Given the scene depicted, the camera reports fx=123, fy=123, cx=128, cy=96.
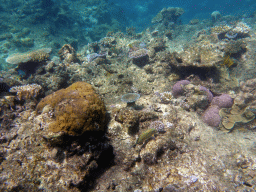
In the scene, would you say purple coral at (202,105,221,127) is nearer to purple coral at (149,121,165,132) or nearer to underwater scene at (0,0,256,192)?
underwater scene at (0,0,256,192)

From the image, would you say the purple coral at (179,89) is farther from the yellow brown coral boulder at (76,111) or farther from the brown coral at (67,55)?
the brown coral at (67,55)

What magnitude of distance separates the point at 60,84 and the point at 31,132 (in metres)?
3.35

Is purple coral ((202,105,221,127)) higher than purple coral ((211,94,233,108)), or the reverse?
purple coral ((211,94,233,108))

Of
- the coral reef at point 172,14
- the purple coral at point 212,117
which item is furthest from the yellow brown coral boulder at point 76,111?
the coral reef at point 172,14

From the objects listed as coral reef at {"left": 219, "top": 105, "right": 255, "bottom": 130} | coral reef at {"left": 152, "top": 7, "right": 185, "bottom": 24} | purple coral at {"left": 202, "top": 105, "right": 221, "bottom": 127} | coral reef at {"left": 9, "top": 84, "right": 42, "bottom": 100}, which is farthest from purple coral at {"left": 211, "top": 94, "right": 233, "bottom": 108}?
coral reef at {"left": 152, "top": 7, "right": 185, "bottom": 24}

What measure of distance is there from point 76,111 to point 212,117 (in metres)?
4.81

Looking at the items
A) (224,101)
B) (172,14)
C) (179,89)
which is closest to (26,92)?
(179,89)

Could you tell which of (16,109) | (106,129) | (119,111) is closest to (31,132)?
(16,109)

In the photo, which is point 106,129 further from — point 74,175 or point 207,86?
point 207,86

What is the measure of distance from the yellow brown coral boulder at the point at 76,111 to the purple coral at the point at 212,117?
3986mm

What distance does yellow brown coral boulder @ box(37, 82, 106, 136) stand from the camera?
9.25ft

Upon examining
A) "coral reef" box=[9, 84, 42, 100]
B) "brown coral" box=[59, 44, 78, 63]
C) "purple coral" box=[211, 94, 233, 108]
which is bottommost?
"purple coral" box=[211, 94, 233, 108]

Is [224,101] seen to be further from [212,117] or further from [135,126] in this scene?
[135,126]

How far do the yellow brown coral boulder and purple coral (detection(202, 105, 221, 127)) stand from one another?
13.1ft
